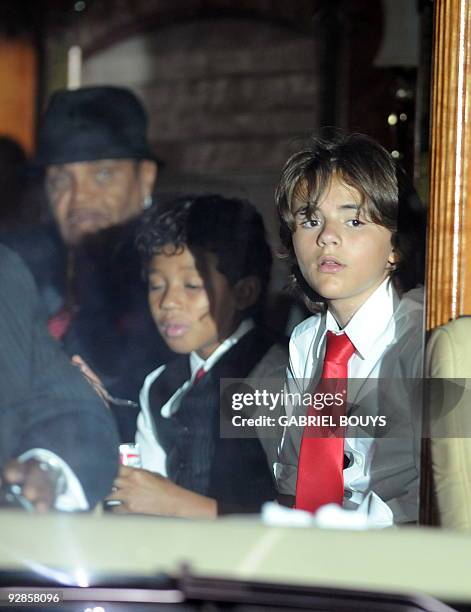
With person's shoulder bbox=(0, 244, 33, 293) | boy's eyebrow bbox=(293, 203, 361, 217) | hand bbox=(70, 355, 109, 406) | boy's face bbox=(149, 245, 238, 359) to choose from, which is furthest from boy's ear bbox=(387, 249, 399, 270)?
person's shoulder bbox=(0, 244, 33, 293)

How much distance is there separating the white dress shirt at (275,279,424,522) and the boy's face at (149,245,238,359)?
19 cm

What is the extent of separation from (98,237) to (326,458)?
2.54 ft

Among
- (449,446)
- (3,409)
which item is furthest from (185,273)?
(449,446)

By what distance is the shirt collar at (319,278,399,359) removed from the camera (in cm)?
A: 191

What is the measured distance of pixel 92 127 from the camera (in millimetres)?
2006

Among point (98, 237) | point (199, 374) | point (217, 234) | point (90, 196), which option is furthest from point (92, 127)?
point (199, 374)

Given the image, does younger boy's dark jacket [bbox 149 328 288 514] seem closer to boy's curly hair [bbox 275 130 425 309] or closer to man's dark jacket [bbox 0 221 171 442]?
man's dark jacket [bbox 0 221 171 442]

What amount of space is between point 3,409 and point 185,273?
594 millimetres

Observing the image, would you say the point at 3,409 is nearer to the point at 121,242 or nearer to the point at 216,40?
the point at 121,242

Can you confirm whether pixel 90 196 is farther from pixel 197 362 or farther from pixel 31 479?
pixel 31 479

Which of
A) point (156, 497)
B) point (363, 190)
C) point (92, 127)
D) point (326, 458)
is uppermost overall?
point (92, 127)

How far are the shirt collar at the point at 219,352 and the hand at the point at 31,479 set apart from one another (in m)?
0.47

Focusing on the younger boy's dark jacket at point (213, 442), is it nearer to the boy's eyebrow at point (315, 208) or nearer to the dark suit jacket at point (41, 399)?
the dark suit jacket at point (41, 399)

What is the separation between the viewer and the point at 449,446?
1.87 meters
